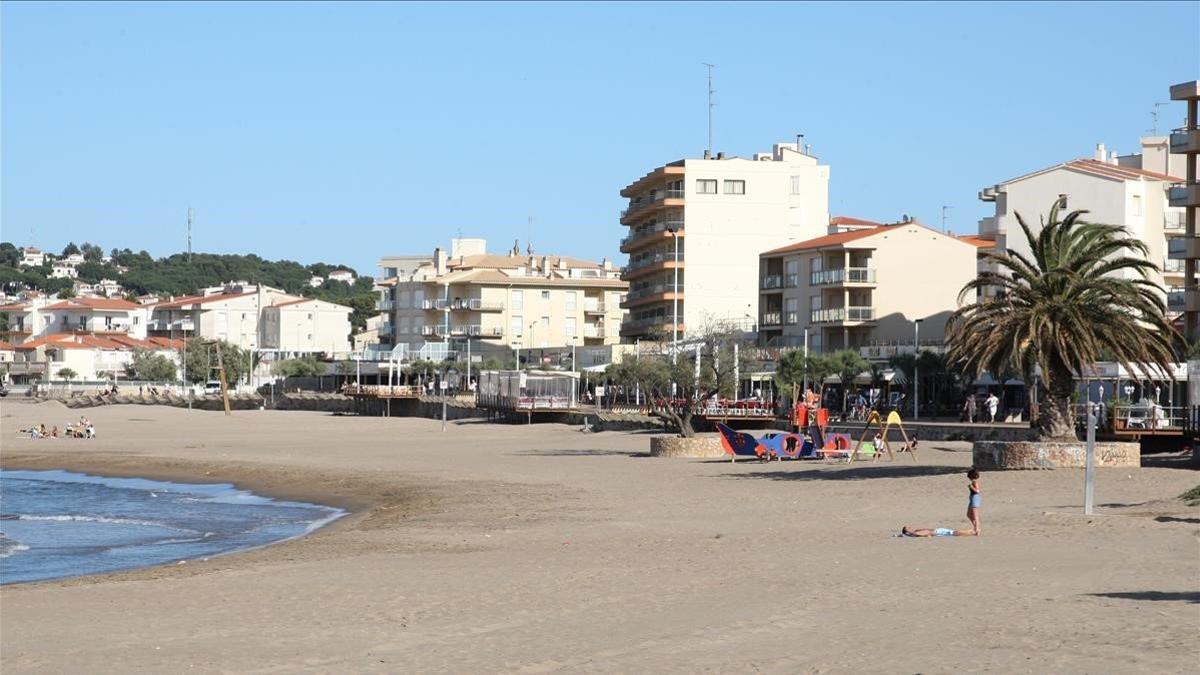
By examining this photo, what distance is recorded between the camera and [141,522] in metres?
32.0

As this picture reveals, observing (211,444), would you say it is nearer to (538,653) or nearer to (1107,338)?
(1107,338)

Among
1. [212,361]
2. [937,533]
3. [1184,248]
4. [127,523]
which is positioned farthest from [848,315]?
[212,361]

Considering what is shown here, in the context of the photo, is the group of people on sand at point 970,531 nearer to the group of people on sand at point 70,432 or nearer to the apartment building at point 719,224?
the group of people on sand at point 70,432

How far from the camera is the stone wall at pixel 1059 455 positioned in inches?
1259

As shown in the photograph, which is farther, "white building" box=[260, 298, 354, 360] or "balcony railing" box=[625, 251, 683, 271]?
"white building" box=[260, 298, 354, 360]

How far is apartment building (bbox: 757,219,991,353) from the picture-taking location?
79.8 metres

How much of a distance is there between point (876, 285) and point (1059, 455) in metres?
48.5

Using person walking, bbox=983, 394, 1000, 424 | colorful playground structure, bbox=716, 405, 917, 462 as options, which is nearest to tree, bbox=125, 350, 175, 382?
person walking, bbox=983, 394, 1000, 424

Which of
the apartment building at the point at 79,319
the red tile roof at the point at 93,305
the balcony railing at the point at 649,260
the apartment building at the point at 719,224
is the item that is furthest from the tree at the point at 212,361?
the apartment building at the point at 719,224

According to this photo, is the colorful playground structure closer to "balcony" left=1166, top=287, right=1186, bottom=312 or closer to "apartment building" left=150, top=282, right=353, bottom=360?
"balcony" left=1166, top=287, right=1186, bottom=312

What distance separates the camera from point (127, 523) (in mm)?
31766

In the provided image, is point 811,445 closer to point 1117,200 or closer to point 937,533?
point 937,533

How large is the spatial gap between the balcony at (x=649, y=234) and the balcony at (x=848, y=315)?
14.3 metres

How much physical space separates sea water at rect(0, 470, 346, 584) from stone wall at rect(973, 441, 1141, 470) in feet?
45.7
